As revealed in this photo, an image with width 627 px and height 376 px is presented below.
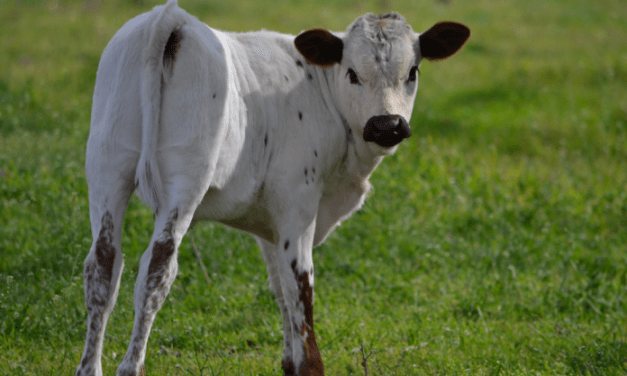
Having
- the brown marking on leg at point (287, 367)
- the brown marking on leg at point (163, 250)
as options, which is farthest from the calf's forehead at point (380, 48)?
the brown marking on leg at point (287, 367)

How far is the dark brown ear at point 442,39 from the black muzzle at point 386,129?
29.3 inches

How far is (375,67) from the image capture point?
12.3 feet

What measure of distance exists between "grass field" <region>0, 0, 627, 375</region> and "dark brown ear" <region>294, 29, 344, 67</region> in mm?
1118

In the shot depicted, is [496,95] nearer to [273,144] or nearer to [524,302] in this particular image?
[524,302]

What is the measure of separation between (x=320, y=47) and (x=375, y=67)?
41cm

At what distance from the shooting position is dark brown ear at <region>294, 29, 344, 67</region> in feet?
12.7

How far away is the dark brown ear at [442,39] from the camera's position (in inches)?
160

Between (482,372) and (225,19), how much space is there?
12642 millimetres

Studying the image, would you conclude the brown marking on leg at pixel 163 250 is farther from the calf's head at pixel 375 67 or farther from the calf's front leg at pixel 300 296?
the calf's head at pixel 375 67

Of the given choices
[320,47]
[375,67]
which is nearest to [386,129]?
[375,67]

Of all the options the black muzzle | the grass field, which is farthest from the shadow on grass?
the black muzzle

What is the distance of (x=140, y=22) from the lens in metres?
3.39

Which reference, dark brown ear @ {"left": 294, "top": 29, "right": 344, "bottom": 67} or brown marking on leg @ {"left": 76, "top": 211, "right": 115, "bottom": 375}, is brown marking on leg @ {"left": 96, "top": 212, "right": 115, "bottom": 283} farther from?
dark brown ear @ {"left": 294, "top": 29, "right": 344, "bottom": 67}

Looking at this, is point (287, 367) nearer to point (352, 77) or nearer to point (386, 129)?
point (386, 129)
